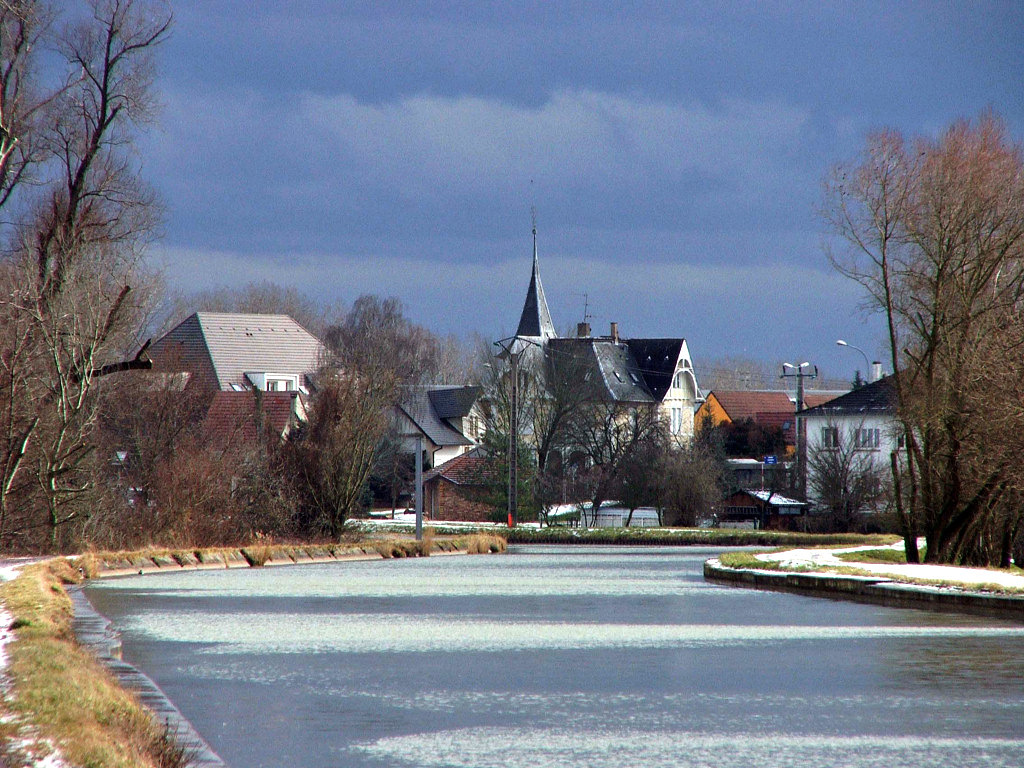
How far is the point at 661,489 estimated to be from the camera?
61188 millimetres

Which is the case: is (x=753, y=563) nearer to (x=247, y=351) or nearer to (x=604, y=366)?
(x=247, y=351)

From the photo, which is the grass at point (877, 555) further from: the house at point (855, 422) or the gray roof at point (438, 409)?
the gray roof at point (438, 409)

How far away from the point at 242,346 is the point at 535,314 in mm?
25765

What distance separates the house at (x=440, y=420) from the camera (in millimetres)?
85688

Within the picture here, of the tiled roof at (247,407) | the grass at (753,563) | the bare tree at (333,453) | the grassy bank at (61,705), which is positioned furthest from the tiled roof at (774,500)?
the grassy bank at (61,705)

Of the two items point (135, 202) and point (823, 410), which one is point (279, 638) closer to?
point (135, 202)

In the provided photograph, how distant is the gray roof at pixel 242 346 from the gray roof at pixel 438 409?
24.7 feet

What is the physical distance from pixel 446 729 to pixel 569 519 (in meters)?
53.8

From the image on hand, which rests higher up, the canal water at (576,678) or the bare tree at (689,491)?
the bare tree at (689,491)

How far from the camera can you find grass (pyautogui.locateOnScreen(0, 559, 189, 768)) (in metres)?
7.34

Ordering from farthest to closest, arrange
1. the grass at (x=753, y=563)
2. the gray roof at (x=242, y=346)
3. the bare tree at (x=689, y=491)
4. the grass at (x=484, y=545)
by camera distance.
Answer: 1. the gray roof at (x=242, y=346)
2. the bare tree at (x=689, y=491)
3. the grass at (x=484, y=545)
4. the grass at (x=753, y=563)

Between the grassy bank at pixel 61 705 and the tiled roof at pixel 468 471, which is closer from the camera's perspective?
the grassy bank at pixel 61 705

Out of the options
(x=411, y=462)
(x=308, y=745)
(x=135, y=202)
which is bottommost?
(x=308, y=745)

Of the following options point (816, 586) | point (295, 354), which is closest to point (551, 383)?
point (295, 354)
